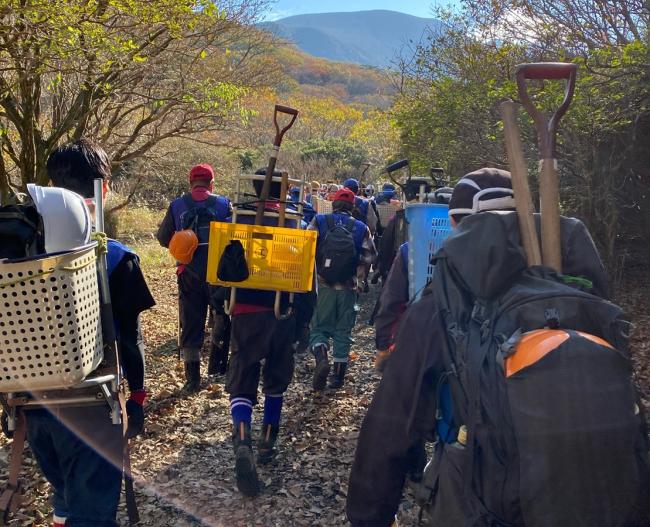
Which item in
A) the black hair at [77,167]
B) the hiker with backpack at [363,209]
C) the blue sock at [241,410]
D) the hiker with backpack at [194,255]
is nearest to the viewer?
the black hair at [77,167]

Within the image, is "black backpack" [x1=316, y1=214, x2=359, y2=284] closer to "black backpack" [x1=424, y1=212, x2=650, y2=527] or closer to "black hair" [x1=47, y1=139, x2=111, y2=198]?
"black hair" [x1=47, y1=139, x2=111, y2=198]

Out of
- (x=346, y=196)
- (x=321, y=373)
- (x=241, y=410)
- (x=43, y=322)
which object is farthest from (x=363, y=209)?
(x=43, y=322)

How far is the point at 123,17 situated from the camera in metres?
6.09

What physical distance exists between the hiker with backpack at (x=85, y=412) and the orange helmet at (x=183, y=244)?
2152 millimetres

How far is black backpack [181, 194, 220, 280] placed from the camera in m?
5.23

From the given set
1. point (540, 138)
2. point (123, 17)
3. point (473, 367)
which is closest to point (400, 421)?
point (473, 367)

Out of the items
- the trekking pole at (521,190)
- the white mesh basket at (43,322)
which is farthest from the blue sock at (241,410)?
the trekking pole at (521,190)

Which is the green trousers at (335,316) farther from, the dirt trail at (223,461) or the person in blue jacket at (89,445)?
the person in blue jacket at (89,445)

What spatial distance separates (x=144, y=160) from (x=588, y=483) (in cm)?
1519

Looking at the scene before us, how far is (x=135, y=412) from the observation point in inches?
110

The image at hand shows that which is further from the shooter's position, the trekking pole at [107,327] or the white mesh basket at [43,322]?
the trekking pole at [107,327]

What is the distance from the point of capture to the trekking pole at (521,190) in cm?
184

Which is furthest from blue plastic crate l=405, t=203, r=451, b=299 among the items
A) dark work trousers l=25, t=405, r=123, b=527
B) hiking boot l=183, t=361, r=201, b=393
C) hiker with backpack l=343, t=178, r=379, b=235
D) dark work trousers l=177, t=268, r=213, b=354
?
hiker with backpack l=343, t=178, r=379, b=235

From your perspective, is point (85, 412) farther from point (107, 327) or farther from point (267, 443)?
point (267, 443)
